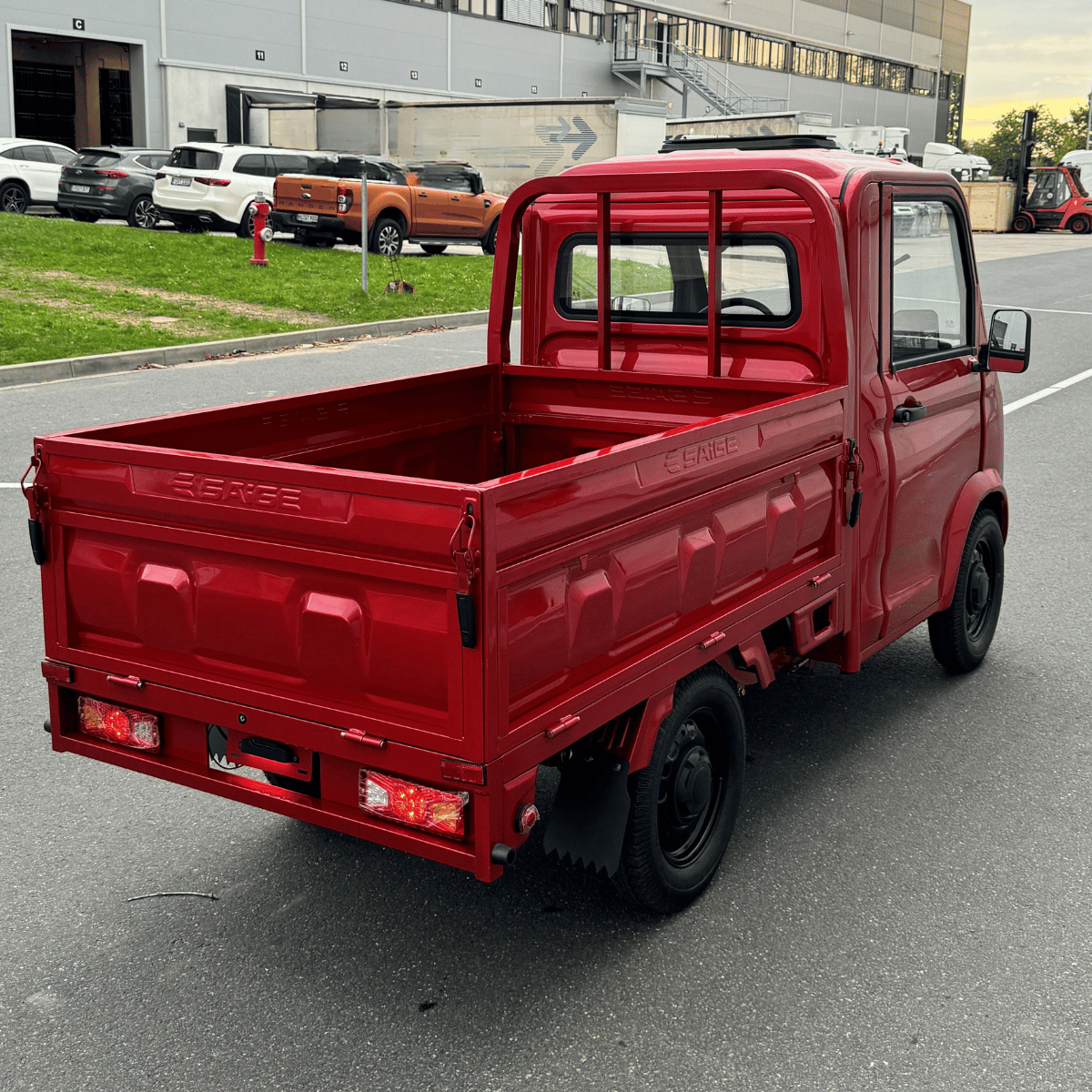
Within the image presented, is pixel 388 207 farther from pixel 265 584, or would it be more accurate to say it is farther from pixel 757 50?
pixel 757 50

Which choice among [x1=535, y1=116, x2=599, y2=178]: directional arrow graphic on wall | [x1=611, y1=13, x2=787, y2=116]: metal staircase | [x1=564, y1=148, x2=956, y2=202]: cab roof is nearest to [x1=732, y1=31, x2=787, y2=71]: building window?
[x1=611, y1=13, x2=787, y2=116]: metal staircase

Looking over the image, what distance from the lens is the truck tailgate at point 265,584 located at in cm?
305

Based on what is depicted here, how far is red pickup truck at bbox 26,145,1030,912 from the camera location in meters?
3.12

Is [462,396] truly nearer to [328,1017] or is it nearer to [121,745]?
[121,745]

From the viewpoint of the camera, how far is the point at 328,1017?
11.1 feet

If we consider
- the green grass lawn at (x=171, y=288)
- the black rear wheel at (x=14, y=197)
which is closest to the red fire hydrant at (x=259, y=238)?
the green grass lawn at (x=171, y=288)

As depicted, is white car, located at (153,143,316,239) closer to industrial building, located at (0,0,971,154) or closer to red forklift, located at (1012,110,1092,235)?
industrial building, located at (0,0,971,154)

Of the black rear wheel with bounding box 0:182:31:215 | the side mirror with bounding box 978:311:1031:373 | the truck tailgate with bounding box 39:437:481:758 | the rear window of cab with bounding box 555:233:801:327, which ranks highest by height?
the black rear wheel with bounding box 0:182:31:215

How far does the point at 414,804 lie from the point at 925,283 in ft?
10.6

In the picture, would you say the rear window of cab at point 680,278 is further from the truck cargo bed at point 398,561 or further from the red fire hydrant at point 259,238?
the red fire hydrant at point 259,238

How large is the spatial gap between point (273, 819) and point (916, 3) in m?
96.6

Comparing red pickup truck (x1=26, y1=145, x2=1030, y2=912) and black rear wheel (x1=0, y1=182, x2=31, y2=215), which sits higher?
black rear wheel (x1=0, y1=182, x2=31, y2=215)

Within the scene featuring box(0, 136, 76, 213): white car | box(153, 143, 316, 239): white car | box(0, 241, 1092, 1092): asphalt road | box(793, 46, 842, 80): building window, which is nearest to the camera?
box(0, 241, 1092, 1092): asphalt road

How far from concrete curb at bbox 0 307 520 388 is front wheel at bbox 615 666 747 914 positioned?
33.3 feet
